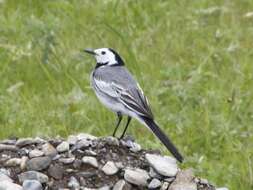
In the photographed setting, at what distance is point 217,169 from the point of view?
27.2ft

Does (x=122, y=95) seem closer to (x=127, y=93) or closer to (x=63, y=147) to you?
(x=127, y=93)

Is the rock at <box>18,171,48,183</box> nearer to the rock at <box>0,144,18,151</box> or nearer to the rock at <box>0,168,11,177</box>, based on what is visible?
the rock at <box>0,168,11,177</box>

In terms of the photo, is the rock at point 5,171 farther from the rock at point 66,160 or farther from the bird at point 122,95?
the bird at point 122,95

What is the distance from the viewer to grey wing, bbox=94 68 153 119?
7.31 m

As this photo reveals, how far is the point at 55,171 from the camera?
681cm

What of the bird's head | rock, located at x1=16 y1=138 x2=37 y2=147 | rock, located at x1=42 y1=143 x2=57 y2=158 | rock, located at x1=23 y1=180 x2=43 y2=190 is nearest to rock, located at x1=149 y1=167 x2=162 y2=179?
rock, located at x1=42 y1=143 x2=57 y2=158

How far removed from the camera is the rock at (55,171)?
268 inches

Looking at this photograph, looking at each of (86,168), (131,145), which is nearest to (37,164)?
(86,168)

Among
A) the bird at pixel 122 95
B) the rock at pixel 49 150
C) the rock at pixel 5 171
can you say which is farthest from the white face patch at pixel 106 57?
the rock at pixel 5 171

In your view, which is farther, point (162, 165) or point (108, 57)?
point (108, 57)

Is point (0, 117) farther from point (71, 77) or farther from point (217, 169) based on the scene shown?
point (217, 169)

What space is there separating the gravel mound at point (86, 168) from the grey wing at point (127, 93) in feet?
0.98

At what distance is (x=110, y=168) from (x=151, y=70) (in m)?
3.46

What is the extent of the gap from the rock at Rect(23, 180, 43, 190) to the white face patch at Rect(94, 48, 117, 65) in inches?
63.3
